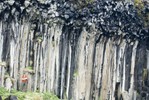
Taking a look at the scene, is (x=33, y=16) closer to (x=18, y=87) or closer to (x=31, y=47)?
(x=31, y=47)

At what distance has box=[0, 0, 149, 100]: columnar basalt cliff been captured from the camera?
42.2m

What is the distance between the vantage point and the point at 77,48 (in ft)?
145

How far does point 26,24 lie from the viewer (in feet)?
140

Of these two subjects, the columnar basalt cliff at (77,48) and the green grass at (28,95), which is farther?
the columnar basalt cliff at (77,48)

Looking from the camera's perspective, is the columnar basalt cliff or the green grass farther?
the columnar basalt cliff

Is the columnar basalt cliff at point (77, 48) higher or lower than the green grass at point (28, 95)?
higher

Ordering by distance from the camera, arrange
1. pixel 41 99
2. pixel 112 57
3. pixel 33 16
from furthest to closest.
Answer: pixel 112 57, pixel 33 16, pixel 41 99

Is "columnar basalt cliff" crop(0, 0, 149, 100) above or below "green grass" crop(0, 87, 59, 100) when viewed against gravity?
above

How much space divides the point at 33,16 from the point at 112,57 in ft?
26.0

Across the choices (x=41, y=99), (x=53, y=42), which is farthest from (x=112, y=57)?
(x=41, y=99)

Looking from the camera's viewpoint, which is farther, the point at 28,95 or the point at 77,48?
the point at 77,48

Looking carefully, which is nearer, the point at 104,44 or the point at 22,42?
the point at 22,42

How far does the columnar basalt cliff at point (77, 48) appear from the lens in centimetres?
4222

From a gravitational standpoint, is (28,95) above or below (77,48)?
below
